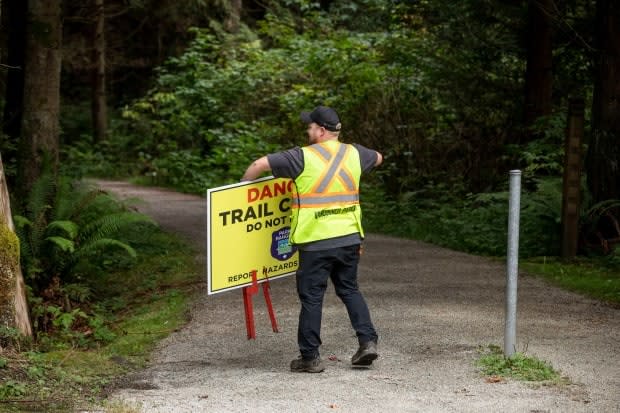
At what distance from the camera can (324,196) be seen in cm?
721

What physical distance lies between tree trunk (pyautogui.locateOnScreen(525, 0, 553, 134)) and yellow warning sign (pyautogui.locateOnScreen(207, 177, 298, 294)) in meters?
9.82

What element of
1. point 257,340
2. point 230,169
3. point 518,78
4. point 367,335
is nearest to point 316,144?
point 367,335

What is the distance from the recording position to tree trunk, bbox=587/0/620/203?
13.4 m

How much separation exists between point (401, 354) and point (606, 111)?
7073 mm

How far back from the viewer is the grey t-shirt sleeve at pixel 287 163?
23.4 ft

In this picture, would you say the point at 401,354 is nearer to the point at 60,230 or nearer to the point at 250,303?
the point at 250,303

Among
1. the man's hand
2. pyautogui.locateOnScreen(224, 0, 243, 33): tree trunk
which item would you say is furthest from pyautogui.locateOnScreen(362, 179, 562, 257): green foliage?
pyautogui.locateOnScreen(224, 0, 243, 33): tree trunk

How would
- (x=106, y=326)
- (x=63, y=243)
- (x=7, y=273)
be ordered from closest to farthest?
(x=7, y=273) → (x=106, y=326) → (x=63, y=243)

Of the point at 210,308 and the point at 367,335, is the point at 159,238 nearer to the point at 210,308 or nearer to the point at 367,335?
the point at 210,308

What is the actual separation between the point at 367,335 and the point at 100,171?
92.9 feet

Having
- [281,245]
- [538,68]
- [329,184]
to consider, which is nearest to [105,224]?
[281,245]

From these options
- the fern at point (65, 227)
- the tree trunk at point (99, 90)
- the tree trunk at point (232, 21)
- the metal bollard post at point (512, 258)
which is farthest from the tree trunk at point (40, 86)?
the tree trunk at point (99, 90)

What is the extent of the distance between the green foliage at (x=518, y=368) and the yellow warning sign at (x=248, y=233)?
1.92 m

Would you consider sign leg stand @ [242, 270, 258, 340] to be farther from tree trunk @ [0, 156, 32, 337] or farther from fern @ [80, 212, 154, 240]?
fern @ [80, 212, 154, 240]
